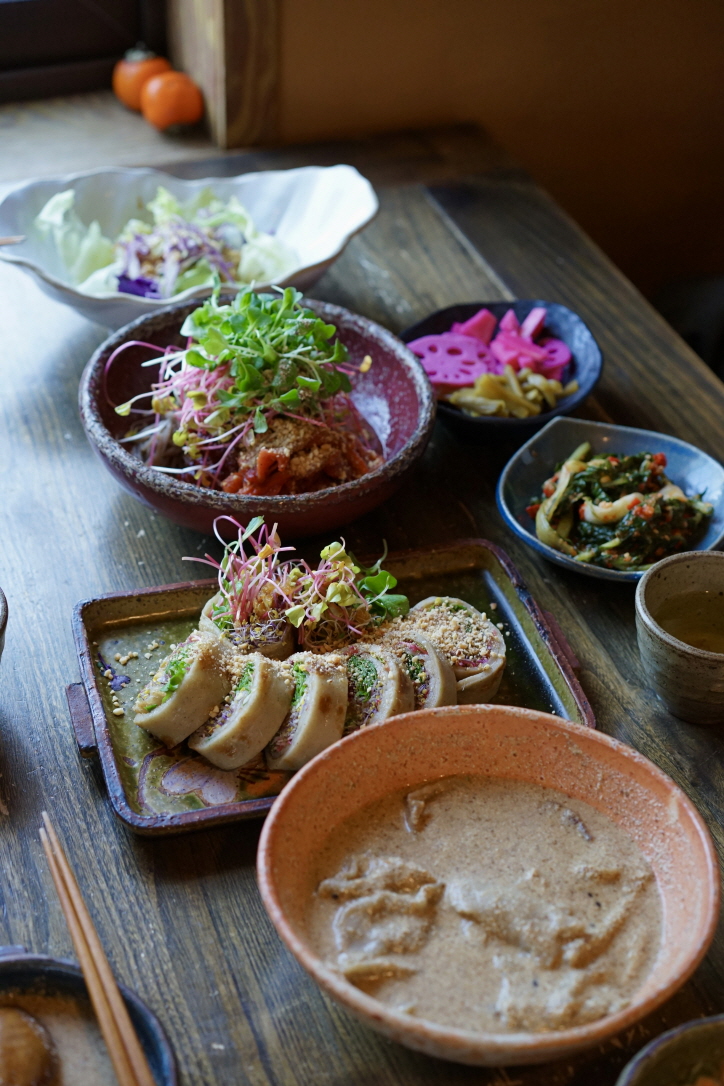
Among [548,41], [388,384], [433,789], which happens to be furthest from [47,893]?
[548,41]

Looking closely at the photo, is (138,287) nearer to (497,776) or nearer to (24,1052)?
(497,776)

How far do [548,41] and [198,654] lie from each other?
3.54 m

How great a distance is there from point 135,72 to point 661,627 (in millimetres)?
3167

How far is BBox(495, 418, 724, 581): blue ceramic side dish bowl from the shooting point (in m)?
2.12

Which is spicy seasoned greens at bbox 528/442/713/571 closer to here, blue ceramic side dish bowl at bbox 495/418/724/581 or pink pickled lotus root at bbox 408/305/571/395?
blue ceramic side dish bowl at bbox 495/418/724/581

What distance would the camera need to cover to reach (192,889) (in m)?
1.51

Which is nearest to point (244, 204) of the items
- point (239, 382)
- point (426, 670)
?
point (239, 382)

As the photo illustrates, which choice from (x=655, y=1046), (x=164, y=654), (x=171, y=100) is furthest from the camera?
(x=171, y=100)

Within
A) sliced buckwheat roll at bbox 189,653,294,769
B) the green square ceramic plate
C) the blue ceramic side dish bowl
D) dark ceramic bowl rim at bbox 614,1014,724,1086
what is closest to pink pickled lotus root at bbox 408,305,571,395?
the blue ceramic side dish bowl

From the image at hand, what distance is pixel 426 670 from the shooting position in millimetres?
1688

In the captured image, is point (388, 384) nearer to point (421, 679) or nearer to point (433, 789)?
point (421, 679)

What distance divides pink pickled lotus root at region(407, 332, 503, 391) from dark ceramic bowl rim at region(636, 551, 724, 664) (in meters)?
0.86

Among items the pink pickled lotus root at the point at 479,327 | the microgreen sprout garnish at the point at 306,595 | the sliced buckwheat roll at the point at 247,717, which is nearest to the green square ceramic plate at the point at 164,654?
the sliced buckwheat roll at the point at 247,717

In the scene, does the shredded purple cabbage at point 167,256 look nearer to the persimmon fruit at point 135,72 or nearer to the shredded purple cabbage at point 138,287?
the shredded purple cabbage at point 138,287
